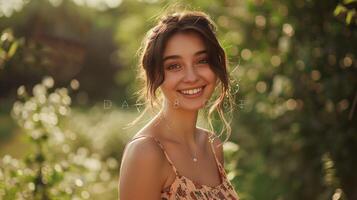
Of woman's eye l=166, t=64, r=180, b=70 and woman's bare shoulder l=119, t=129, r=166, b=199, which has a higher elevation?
woman's eye l=166, t=64, r=180, b=70

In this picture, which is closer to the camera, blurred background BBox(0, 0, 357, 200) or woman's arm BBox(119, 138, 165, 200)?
woman's arm BBox(119, 138, 165, 200)

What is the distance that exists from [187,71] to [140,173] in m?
0.60

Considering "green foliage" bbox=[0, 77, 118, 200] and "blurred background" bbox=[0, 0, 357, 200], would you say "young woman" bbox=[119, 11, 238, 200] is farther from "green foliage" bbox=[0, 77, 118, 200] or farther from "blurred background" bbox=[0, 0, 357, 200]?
"green foliage" bbox=[0, 77, 118, 200]

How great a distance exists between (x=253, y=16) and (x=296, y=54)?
3.28ft

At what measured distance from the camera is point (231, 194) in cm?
318

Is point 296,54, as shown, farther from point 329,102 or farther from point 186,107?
point 186,107

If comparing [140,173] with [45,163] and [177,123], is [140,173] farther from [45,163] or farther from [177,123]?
[45,163]

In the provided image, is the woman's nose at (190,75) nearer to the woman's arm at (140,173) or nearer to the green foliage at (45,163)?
the woman's arm at (140,173)

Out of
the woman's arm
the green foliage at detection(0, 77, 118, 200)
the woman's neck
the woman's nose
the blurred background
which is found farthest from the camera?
the blurred background

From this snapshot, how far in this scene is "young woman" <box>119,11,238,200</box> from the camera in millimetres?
2746

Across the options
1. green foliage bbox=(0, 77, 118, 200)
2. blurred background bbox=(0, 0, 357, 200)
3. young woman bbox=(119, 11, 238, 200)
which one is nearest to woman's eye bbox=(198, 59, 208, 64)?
young woman bbox=(119, 11, 238, 200)

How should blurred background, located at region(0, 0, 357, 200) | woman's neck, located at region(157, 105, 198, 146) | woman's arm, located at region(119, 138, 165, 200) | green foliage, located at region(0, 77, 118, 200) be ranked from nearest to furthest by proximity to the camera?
woman's arm, located at region(119, 138, 165, 200)
woman's neck, located at region(157, 105, 198, 146)
green foliage, located at region(0, 77, 118, 200)
blurred background, located at region(0, 0, 357, 200)

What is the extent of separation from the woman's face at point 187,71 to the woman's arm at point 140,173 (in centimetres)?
36

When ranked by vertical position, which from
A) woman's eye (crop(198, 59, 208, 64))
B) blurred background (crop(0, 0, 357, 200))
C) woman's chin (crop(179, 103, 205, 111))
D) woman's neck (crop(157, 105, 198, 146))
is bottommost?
blurred background (crop(0, 0, 357, 200))
